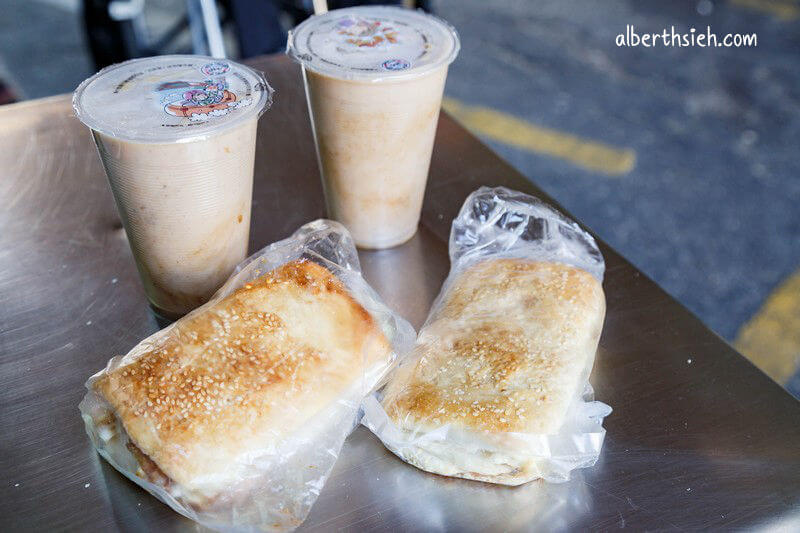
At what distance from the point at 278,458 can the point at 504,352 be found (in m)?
0.44

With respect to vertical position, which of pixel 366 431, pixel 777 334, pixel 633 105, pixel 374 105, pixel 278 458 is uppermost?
pixel 374 105

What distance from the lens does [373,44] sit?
1.52 m

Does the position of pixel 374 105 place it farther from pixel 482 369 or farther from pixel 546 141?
pixel 546 141

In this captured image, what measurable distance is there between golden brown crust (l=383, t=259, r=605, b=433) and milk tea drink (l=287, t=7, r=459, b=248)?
0.29 metres

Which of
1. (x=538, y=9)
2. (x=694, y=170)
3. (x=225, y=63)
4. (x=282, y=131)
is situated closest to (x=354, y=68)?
(x=225, y=63)

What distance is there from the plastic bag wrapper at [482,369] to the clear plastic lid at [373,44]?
0.39 meters

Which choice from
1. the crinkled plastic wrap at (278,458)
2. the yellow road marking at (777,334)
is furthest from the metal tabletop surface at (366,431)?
the yellow road marking at (777,334)

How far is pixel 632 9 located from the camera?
6164 millimetres

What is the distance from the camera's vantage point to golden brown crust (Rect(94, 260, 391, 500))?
109 centimetres

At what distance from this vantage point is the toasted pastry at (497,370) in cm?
118

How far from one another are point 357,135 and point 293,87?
85 cm

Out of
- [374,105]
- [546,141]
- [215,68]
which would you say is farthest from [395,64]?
[546,141]

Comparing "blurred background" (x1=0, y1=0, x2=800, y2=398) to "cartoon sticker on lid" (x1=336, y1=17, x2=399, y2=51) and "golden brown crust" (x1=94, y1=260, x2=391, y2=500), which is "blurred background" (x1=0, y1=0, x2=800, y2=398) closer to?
"cartoon sticker on lid" (x1=336, y1=17, x2=399, y2=51)

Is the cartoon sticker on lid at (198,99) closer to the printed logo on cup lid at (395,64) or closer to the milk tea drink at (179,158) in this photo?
the milk tea drink at (179,158)
